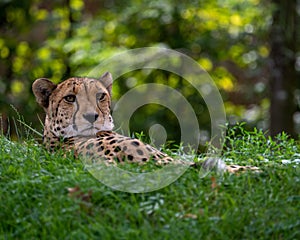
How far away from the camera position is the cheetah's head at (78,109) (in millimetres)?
6180

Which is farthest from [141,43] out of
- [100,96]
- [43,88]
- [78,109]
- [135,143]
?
[135,143]

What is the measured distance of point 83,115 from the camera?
20.2 ft

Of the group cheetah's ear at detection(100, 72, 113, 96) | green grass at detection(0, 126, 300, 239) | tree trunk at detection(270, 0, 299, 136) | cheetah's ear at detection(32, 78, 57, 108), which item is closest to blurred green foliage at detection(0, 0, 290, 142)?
tree trunk at detection(270, 0, 299, 136)

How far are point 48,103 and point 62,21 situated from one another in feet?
28.3

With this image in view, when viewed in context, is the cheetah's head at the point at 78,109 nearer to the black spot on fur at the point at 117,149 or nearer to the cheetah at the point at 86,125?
the cheetah at the point at 86,125

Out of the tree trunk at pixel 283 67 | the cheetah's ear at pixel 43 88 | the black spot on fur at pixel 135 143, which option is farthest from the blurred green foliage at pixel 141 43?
the black spot on fur at pixel 135 143

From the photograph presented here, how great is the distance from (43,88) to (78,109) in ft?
1.69

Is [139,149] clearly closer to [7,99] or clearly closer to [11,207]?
[11,207]

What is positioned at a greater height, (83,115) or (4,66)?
(83,115)

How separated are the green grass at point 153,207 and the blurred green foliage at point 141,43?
695 cm

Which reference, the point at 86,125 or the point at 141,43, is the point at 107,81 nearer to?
the point at 86,125

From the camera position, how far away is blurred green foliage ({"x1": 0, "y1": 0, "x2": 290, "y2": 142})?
13.5 meters

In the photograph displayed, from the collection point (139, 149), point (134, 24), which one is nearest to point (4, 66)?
point (134, 24)

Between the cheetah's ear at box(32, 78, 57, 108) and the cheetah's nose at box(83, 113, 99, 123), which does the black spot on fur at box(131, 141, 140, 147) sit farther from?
the cheetah's ear at box(32, 78, 57, 108)
